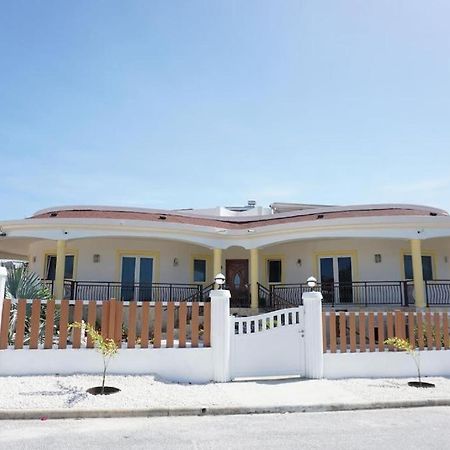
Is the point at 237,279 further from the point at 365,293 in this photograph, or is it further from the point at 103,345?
the point at 103,345

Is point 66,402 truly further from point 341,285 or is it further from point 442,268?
point 442,268

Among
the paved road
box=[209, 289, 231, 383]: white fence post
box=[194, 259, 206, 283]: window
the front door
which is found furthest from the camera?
box=[194, 259, 206, 283]: window

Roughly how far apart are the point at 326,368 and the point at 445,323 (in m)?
3.19

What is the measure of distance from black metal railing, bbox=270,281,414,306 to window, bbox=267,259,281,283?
1.60m

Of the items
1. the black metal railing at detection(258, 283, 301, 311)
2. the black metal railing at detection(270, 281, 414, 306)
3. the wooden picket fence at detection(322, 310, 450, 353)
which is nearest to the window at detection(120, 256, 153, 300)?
the black metal railing at detection(258, 283, 301, 311)

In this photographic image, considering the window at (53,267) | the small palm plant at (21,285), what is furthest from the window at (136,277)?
the small palm plant at (21,285)

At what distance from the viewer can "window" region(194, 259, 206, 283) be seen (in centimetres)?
1947

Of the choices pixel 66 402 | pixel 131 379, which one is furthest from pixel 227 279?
pixel 66 402

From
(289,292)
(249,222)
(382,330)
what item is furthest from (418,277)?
(249,222)

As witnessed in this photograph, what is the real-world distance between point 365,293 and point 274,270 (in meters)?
4.20

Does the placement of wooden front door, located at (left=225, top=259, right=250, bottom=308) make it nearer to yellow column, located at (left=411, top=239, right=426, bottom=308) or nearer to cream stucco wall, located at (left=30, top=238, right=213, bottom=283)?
cream stucco wall, located at (left=30, top=238, right=213, bottom=283)

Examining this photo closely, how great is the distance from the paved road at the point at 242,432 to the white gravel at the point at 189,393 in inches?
17.9

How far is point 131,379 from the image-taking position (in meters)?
8.27

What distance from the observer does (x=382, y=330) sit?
9742mm
